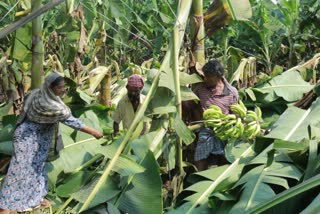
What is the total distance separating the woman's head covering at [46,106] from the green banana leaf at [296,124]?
1.41 metres

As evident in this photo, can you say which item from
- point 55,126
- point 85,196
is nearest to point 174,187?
point 85,196

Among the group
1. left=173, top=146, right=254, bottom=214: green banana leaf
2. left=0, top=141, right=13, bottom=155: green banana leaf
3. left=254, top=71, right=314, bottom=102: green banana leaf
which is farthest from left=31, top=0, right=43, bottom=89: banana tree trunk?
left=254, top=71, right=314, bottom=102: green banana leaf

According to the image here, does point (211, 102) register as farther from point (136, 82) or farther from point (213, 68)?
point (136, 82)

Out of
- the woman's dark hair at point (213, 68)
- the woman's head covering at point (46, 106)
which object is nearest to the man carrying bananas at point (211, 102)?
the woman's dark hair at point (213, 68)

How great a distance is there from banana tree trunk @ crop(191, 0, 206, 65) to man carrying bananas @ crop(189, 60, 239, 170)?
29cm

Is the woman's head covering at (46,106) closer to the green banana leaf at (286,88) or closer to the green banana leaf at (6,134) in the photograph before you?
the green banana leaf at (6,134)

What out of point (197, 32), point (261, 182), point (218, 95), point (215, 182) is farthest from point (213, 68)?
point (261, 182)

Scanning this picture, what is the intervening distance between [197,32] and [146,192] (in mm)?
1526

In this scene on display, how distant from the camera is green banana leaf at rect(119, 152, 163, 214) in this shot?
9.45ft

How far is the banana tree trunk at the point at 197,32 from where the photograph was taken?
3.96 m

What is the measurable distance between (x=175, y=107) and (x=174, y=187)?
573 millimetres

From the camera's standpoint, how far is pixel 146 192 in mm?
2959

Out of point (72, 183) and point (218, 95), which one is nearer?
point (72, 183)

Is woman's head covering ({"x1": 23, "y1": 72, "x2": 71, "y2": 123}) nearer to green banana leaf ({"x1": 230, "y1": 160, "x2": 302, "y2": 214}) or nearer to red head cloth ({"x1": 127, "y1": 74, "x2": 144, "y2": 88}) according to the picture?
red head cloth ({"x1": 127, "y1": 74, "x2": 144, "y2": 88})
